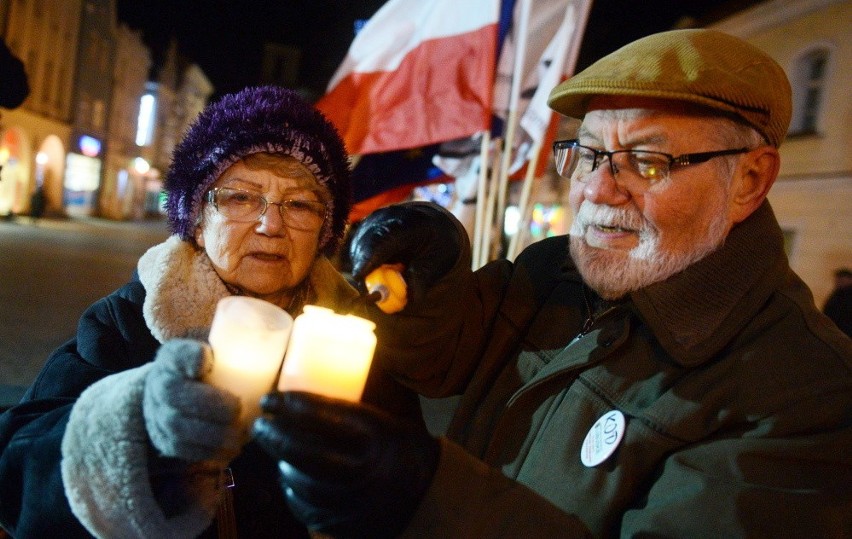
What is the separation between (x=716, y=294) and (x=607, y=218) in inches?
14.2

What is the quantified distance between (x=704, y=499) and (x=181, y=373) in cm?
104

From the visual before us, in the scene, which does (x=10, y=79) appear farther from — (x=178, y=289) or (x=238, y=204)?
(x=178, y=289)

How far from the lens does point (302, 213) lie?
6.80 feet

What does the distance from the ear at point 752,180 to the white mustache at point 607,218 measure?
0.26 metres

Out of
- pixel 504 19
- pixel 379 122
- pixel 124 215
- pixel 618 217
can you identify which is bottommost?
pixel 124 215

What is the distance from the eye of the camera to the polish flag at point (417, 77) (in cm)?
416

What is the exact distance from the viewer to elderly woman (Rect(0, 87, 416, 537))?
45.1 inches

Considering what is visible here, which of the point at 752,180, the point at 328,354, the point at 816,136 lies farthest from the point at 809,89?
the point at 328,354

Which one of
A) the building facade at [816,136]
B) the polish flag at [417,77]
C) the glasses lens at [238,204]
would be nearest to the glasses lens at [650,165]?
the glasses lens at [238,204]

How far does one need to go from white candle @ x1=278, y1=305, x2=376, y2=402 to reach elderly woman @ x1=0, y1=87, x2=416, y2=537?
0.15m

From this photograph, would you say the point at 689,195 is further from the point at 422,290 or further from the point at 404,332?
the point at 404,332

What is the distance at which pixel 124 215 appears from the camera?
35.7 metres

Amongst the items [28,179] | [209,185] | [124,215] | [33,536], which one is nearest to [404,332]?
[209,185]

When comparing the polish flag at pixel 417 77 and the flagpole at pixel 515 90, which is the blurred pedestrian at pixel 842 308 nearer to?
the flagpole at pixel 515 90
